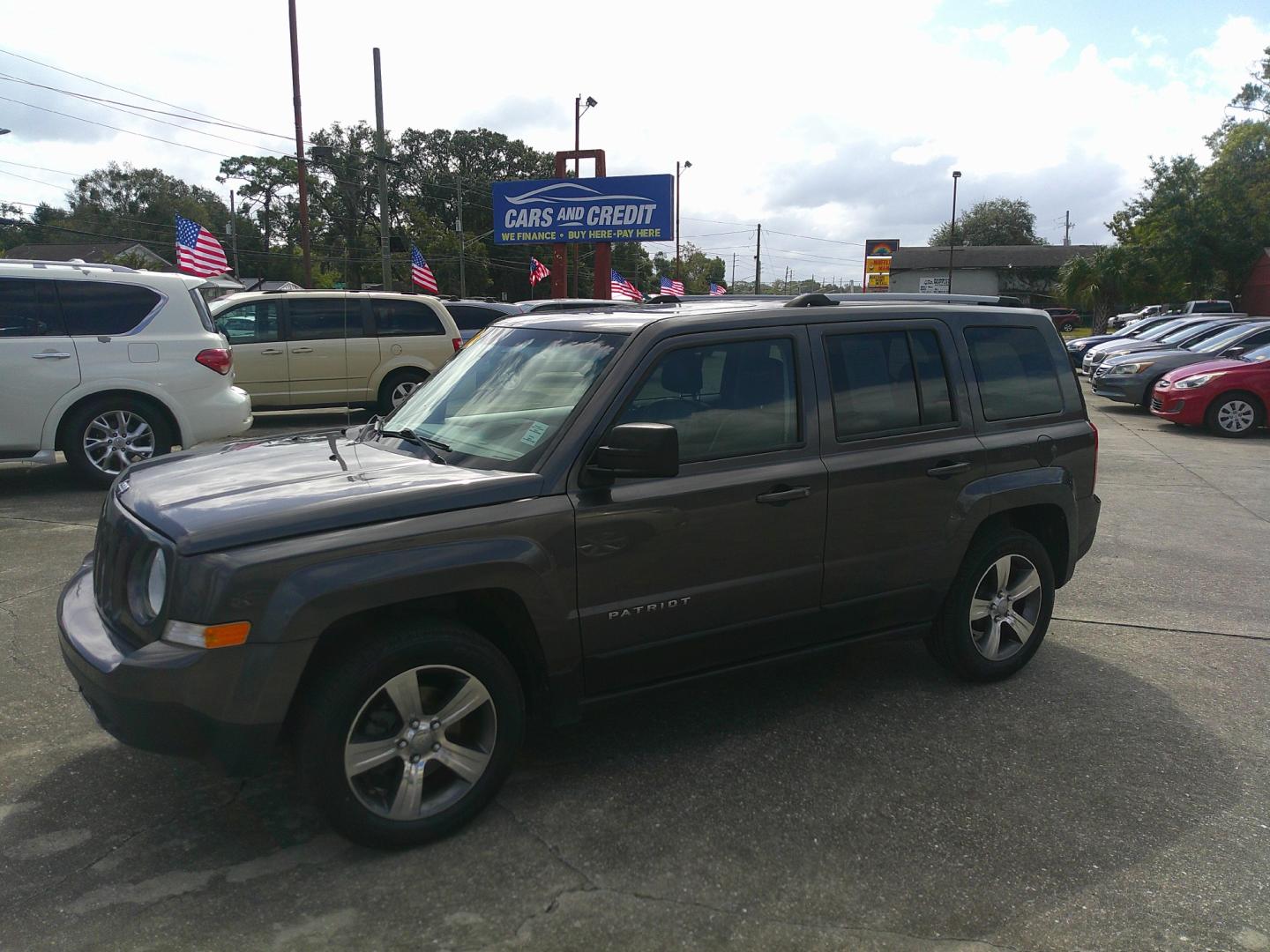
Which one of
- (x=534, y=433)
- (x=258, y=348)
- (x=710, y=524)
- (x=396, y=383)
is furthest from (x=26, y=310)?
(x=710, y=524)

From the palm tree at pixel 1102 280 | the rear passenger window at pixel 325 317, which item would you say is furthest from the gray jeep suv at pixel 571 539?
the palm tree at pixel 1102 280

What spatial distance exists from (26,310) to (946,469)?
25.4 feet

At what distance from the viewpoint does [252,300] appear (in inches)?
509

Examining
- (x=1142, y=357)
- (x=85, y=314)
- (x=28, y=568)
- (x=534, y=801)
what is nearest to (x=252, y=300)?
(x=85, y=314)

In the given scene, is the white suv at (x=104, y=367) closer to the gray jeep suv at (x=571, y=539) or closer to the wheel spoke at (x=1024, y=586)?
the gray jeep suv at (x=571, y=539)

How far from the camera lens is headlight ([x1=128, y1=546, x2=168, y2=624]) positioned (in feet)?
9.68

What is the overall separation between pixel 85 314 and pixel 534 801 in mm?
7110

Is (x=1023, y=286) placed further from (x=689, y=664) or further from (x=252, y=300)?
(x=689, y=664)

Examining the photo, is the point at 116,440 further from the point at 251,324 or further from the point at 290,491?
the point at 290,491

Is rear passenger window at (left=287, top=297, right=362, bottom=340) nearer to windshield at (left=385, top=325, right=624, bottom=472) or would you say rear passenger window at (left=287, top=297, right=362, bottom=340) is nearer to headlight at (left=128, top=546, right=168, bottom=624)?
windshield at (left=385, top=325, right=624, bottom=472)

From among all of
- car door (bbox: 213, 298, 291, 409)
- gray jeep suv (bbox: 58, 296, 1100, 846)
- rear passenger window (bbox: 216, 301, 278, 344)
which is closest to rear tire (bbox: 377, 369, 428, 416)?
car door (bbox: 213, 298, 291, 409)

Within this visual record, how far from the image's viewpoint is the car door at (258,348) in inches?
509

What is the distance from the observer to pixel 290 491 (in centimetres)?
321

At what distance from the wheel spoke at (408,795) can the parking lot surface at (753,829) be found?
131 mm
